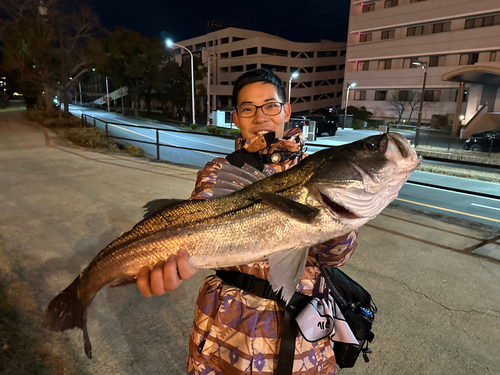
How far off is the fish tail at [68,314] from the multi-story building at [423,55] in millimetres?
31501

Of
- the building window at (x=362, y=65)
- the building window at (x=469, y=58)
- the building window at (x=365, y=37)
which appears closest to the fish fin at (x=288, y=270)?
the building window at (x=469, y=58)

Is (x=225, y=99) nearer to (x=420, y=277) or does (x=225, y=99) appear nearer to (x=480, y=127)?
(x=480, y=127)

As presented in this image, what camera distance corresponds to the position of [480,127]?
28.8 meters

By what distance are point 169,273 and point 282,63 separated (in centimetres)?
5676

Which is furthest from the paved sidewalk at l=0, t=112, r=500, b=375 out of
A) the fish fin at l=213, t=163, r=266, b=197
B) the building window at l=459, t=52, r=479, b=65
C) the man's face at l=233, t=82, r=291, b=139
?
the building window at l=459, t=52, r=479, b=65

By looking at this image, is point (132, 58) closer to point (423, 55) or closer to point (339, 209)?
Answer: point (423, 55)

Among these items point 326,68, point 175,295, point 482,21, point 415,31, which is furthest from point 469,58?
point 175,295

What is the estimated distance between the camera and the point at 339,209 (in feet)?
4.72

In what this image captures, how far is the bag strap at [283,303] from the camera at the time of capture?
5.10 ft

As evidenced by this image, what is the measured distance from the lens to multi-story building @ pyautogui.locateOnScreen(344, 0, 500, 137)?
103 feet

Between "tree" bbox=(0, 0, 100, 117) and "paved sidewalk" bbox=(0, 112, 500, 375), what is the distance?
22698mm

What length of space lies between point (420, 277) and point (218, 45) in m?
63.2

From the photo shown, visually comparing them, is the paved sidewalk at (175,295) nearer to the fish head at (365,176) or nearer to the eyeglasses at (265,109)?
the fish head at (365,176)

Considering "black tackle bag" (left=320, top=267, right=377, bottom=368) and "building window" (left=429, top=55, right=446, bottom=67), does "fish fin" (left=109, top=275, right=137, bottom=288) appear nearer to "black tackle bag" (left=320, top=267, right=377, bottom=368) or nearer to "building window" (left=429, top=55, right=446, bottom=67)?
"black tackle bag" (left=320, top=267, right=377, bottom=368)
